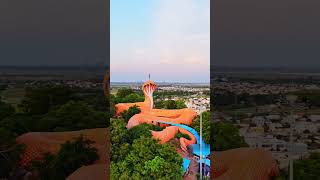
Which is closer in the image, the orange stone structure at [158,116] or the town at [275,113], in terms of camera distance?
the town at [275,113]

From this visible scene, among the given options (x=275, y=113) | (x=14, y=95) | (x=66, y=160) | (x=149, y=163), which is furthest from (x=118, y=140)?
(x=275, y=113)

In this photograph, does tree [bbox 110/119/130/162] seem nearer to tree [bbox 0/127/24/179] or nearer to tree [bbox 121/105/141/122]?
tree [bbox 121/105/141/122]

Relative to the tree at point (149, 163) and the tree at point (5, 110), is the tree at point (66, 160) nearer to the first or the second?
the tree at point (5, 110)

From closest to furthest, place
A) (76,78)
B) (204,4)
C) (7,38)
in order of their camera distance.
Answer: (7,38)
(76,78)
(204,4)

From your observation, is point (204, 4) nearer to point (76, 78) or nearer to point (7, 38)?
point (76, 78)

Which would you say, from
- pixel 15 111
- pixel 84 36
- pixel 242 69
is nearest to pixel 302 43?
pixel 242 69

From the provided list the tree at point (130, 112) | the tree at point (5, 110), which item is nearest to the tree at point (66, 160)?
the tree at point (5, 110)

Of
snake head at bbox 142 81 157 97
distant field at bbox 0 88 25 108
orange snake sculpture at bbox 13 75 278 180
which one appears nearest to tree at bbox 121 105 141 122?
snake head at bbox 142 81 157 97
